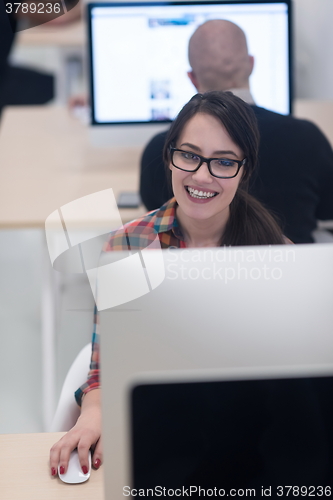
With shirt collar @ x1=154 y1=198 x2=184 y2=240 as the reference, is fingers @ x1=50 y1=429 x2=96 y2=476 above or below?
below

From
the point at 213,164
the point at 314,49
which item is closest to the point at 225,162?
the point at 213,164

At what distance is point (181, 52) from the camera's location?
1.73m

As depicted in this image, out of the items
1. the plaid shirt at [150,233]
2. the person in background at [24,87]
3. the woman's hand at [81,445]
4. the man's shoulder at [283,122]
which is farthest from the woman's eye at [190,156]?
the person in background at [24,87]

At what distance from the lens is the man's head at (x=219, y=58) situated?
1224mm

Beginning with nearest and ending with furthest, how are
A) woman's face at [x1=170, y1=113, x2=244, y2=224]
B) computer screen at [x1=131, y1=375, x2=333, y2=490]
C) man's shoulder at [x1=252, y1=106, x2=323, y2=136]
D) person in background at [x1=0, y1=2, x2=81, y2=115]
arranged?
computer screen at [x1=131, y1=375, x2=333, y2=490] < woman's face at [x1=170, y1=113, x2=244, y2=224] < man's shoulder at [x1=252, y1=106, x2=323, y2=136] < person in background at [x1=0, y1=2, x2=81, y2=115]

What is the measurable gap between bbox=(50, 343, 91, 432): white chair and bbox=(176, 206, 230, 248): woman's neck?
319 millimetres

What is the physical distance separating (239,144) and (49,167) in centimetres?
105

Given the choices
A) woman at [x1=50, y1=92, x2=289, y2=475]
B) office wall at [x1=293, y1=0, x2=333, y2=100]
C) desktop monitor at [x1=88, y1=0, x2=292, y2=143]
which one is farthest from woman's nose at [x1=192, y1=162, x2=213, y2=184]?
office wall at [x1=293, y1=0, x2=333, y2=100]

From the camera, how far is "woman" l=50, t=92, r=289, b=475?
97cm

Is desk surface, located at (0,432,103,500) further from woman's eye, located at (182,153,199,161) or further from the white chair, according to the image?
woman's eye, located at (182,153,199,161)

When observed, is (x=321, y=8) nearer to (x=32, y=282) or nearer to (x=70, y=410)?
(x=32, y=282)

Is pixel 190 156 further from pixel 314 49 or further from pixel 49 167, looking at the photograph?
pixel 314 49

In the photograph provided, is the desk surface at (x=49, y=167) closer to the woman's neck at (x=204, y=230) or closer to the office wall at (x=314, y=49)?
the woman's neck at (x=204, y=230)

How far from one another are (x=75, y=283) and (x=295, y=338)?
197 centimetres
